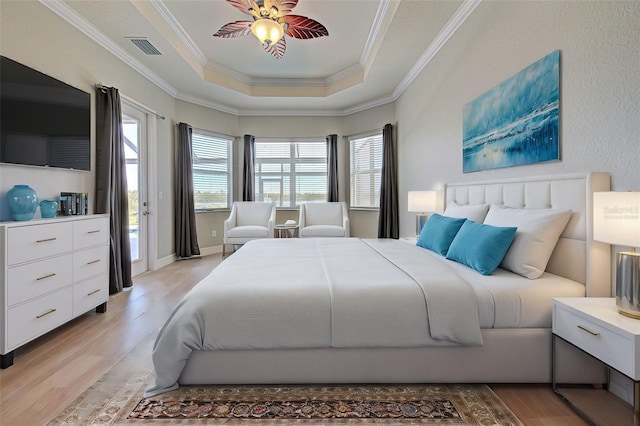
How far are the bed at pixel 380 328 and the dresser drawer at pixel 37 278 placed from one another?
114 centimetres

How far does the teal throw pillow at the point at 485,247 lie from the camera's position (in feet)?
6.06

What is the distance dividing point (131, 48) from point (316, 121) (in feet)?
10.8

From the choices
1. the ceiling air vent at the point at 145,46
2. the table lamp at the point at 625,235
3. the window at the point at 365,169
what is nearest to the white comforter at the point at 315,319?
the table lamp at the point at 625,235

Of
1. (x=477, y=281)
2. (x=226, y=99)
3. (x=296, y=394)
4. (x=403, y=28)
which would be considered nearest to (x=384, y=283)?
(x=477, y=281)

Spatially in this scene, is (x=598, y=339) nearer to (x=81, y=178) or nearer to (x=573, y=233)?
(x=573, y=233)

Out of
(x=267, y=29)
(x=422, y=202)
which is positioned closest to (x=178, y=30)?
(x=267, y=29)

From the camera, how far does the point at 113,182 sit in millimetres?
3273

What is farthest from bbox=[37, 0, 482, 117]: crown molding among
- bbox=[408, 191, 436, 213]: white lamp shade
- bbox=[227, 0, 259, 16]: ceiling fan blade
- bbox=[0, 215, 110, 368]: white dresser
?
bbox=[0, 215, 110, 368]: white dresser

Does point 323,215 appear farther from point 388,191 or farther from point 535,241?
point 535,241

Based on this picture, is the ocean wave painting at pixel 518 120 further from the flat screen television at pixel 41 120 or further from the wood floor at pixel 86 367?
the flat screen television at pixel 41 120

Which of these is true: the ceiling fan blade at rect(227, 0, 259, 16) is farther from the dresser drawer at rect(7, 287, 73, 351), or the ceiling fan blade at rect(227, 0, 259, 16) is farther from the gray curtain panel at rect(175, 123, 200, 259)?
the gray curtain panel at rect(175, 123, 200, 259)

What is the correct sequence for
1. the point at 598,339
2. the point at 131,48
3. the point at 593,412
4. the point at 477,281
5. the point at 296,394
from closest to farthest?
the point at 598,339, the point at 593,412, the point at 296,394, the point at 477,281, the point at 131,48

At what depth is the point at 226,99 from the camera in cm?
543

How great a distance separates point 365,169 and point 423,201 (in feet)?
7.75
